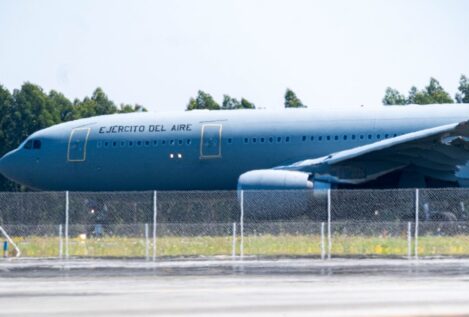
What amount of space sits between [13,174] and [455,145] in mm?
14427

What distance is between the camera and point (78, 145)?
35.3 m

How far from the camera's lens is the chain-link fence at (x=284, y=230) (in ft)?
84.9

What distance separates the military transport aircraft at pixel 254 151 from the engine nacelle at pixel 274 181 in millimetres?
27

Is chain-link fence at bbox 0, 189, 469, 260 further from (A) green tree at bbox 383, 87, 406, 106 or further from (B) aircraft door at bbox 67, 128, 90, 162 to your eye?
(A) green tree at bbox 383, 87, 406, 106

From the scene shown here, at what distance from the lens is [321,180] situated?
3136cm

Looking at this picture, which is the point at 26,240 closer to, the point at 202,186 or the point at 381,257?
the point at 202,186

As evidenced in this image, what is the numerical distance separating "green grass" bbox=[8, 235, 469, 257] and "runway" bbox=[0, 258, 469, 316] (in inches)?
84.7

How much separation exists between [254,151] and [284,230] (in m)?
4.64

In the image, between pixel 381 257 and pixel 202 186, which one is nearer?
pixel 381 257

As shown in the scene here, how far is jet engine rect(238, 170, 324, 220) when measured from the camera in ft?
97.9

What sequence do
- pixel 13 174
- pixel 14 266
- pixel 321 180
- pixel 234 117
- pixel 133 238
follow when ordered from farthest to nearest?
pixel 13 174, pixel 234 117, pixel 321 180, pixel 133 238, pixel 14 266

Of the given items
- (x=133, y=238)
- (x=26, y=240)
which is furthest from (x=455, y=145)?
(x=26, y=240)

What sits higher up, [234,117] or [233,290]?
[234,117]

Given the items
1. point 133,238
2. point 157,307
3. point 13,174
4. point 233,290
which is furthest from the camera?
point 13,174
